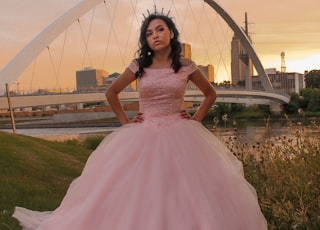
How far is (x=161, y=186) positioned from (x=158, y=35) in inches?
39.3

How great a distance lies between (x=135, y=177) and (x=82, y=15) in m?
25.3

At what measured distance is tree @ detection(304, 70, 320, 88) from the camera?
2838 inches

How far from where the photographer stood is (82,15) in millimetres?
26688

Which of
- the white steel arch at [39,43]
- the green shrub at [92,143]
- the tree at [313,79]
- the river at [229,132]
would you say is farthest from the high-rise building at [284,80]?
the green shrub at [92,143]

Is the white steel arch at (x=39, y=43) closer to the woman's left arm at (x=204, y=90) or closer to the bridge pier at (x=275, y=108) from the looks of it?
the woman's left arm at (x=204, y=90)

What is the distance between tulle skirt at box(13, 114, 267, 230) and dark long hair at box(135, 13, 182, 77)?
0.36 m

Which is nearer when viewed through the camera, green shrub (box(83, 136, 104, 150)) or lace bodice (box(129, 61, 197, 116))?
lace bodice (box(129, 61, 197, 116))

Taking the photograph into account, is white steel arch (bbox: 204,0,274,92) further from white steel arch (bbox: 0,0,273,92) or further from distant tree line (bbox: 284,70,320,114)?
white steel arch (bbox: 0,0,273,92)

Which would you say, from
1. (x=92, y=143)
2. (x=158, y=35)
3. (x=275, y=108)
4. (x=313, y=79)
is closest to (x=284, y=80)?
(x=313, y=79)

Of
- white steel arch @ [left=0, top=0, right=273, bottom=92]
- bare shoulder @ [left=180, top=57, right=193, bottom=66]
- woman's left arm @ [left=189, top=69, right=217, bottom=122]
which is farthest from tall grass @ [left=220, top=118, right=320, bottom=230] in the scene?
white steel arch @ [left=0, top=0, right=273, bottom=92]

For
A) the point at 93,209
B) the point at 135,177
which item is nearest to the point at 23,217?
the point at 93,209

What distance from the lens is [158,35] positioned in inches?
115

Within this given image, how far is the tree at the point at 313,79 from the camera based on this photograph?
7208cm

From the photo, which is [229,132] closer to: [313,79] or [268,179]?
[268,179]
